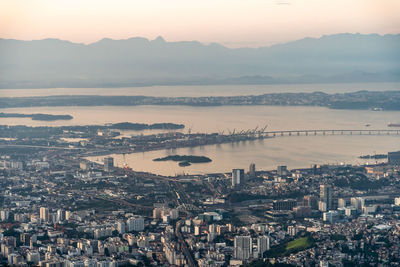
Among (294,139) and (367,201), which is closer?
(367,201)

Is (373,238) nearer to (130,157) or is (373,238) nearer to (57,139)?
(130,157)

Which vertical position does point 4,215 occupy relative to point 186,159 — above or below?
below

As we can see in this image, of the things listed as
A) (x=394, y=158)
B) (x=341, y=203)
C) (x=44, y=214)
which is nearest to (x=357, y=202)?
(x=341, y=203)

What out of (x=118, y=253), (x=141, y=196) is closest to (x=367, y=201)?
(x=141, y=196)

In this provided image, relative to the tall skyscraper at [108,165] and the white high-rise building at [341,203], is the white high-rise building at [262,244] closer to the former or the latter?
the white high-rise building at [341,203]

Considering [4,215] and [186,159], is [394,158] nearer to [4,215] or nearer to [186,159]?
[186,159]

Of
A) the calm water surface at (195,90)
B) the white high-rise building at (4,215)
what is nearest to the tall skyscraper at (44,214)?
the white high-rise building at (4,215)
